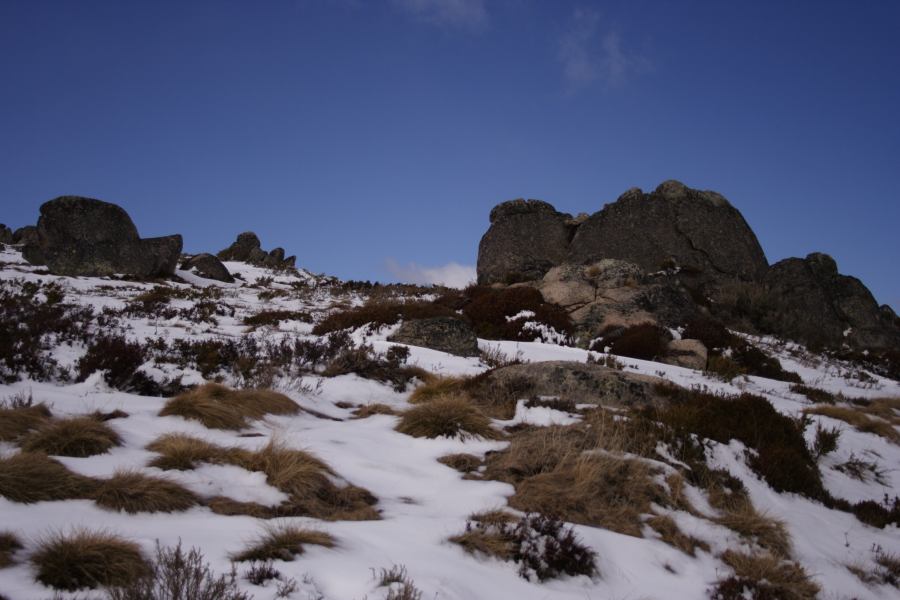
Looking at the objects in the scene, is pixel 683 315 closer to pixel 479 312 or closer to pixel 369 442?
pixel 479 312

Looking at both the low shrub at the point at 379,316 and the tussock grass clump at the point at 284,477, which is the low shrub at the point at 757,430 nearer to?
the tussock grass clump at the point at 284,477

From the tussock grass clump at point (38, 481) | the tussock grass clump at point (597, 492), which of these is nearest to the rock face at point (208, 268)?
the tussock grass clump at point (38, 481)

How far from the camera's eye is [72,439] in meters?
4.12

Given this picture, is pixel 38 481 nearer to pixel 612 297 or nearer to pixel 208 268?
pixel 612 297

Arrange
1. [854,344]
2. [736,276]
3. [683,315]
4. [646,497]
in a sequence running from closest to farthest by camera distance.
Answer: [646,497] → [683,315] → [854,344] → [736,276]

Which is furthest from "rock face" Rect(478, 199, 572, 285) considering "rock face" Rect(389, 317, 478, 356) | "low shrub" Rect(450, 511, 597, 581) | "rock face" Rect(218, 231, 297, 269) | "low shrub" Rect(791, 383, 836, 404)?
"rock face" Rect(218, 231, 297, 269)

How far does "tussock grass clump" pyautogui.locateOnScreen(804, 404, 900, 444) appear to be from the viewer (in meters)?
8.64

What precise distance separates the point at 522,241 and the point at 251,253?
90.4 ft

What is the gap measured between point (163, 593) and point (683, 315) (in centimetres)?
1517

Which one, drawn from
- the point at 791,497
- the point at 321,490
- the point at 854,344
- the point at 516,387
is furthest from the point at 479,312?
the point at 854,344

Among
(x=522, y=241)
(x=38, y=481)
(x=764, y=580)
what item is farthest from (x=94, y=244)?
(x=764, y=580)

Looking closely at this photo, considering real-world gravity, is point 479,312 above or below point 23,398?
above

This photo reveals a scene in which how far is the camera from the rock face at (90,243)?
22.2m

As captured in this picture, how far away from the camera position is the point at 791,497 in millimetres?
5672
